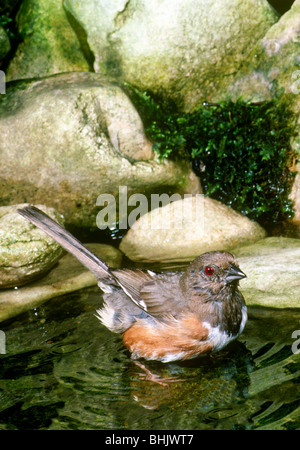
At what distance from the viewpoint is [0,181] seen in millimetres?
6840

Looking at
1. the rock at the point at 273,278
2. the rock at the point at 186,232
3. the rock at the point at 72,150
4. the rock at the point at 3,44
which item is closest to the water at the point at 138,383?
the rock at the point at 273,278

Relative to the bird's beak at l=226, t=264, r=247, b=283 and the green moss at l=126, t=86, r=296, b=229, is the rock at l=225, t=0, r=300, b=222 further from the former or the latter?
the bird's beak at l=226, t=264, r=247, b=283

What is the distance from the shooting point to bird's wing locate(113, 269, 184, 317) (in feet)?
13.6

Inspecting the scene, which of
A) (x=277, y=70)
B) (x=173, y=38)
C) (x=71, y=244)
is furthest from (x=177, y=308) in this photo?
(x=173, y=38)

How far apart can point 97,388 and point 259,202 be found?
164 inches

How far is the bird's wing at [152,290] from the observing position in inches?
163

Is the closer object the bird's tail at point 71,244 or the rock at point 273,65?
the bird's tail at point 71,244

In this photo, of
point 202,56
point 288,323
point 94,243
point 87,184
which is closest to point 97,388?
point 288,323

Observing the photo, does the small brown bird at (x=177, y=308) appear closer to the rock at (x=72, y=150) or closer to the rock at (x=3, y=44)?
the rock at (x=72, y=150)

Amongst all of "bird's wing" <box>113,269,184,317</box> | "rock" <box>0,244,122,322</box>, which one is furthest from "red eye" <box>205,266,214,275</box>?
"rock" <box>0,244,122,322</box>

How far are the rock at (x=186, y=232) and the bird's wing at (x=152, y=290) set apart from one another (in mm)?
1706

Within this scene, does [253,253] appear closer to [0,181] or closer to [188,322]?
[188,322]

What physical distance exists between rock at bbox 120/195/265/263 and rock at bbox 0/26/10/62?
3.30 metres

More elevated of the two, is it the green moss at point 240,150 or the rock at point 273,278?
the green moss at point 240,150
